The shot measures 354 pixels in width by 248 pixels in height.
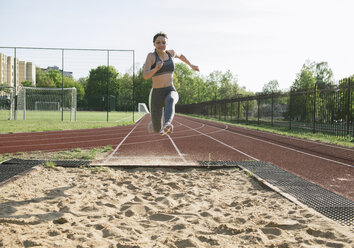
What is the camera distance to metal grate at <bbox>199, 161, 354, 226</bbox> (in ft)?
11.4

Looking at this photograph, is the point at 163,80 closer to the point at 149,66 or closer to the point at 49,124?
the point at 149,66

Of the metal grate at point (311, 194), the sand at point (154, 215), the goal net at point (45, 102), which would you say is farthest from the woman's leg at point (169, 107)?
the goal net at point (45, 102)

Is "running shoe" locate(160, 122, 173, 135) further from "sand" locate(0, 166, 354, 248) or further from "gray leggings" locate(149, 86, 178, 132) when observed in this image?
"sand" locate(0, 166, 354, 248)

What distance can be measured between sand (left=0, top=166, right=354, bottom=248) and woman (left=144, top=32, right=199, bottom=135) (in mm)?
998

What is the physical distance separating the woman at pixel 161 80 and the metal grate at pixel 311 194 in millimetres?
1995

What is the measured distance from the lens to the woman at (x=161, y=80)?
4.30 m

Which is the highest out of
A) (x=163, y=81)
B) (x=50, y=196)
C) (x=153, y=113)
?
(x=163, y=81)

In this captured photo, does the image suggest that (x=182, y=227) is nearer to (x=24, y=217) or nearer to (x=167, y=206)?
(x=167, y=206)

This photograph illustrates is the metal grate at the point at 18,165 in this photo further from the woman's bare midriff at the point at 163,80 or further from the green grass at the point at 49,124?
the green grass at the point at 49,124

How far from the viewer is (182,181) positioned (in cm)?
490

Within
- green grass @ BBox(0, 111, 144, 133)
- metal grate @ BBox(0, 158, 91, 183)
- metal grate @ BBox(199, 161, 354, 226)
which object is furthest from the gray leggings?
green grass @ BBox(0, 111, 144, 133)

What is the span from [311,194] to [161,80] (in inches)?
107

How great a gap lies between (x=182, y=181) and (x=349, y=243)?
8.79 ft

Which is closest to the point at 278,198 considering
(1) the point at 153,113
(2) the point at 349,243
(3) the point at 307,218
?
(3) the point at 307,218
